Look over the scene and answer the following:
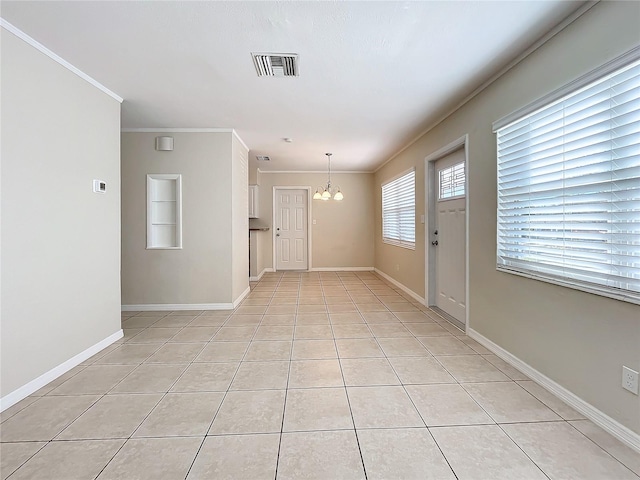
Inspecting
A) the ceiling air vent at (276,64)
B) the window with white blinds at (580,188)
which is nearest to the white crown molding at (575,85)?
the window with white blinds at (580,188)

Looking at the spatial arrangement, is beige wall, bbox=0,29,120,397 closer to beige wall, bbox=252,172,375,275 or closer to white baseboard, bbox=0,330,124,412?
white baseboard, bbox=0,330,124,412

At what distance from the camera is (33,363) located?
217 centimetres

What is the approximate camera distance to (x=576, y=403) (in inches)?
74.0

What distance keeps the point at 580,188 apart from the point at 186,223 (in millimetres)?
4082

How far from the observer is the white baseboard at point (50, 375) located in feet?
6.50

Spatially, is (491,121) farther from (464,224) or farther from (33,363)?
(33,363)

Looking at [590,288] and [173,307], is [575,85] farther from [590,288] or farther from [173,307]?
[173,307]

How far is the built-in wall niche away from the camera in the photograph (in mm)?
4145

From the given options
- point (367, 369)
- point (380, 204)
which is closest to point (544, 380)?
point (367, 369)

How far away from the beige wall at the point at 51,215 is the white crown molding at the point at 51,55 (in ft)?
0.11

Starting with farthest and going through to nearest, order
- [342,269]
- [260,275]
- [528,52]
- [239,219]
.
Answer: [342,269] < [260,275] < [239,219] < [528,52]

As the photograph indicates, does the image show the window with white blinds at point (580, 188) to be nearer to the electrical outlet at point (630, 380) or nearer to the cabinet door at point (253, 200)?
the electrical outlet at point (630, 380)

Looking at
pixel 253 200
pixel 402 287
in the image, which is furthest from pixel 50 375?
pixel 253 200

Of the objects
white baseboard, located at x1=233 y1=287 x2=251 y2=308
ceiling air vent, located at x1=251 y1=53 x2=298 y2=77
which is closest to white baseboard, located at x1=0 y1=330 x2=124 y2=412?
white baseboard, located at x1=233 y1=287 x2=251 y2=308
